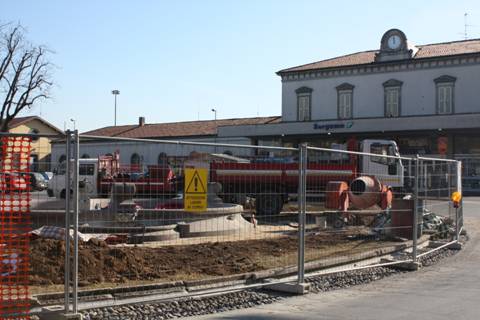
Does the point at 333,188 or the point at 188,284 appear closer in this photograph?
the point at 188,284

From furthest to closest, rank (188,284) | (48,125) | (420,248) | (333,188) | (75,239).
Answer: (48,125), (420,248), (333,188), (188,284), (75,239)

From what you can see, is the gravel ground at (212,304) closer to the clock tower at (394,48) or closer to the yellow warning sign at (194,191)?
the yellow warning sign at (194,191)

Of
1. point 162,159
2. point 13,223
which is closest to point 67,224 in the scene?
point 13,223

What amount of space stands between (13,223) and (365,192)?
763 cm

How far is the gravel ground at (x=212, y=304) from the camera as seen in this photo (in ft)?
23.6

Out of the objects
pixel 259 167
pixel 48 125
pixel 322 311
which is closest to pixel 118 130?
pixel 48 125

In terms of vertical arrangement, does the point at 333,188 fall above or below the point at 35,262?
above

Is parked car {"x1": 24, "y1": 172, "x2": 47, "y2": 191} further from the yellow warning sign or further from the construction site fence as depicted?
the yellow warning sign

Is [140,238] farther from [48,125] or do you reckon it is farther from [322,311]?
[48,125]

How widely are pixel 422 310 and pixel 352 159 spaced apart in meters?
11.8

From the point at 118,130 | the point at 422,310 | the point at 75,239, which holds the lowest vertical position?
the point at 422,310

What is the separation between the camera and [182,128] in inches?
2638

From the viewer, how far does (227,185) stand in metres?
9.73

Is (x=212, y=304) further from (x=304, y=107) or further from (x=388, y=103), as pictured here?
(x=304, y=107)
